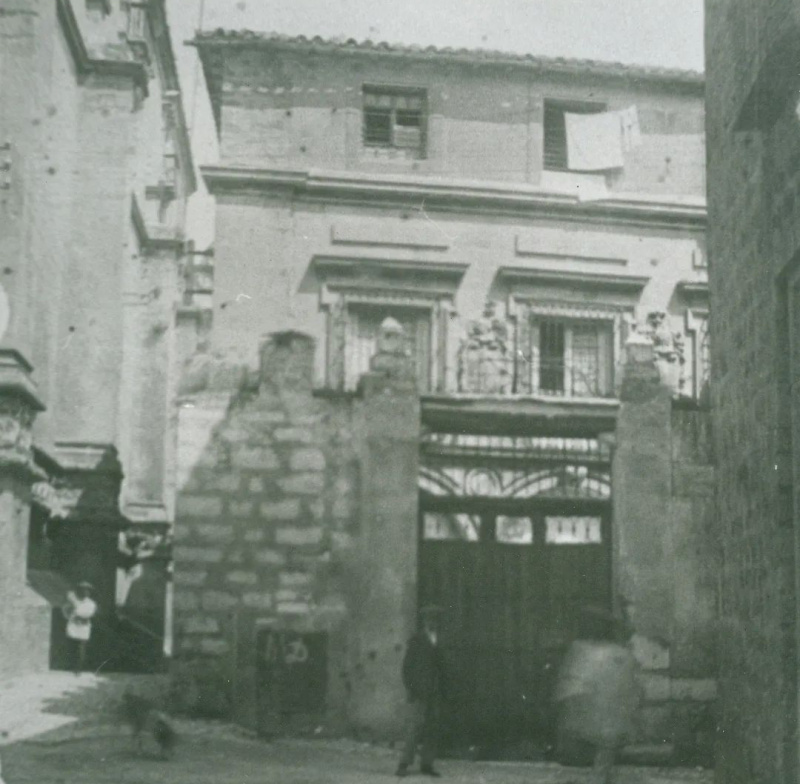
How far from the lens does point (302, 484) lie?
13.8 m

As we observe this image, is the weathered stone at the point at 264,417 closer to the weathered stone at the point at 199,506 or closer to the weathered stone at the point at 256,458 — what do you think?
the weathered stone at the point at 256,458

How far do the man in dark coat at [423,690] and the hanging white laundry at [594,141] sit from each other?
45.6 feet

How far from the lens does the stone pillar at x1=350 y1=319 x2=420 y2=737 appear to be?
13.2 m

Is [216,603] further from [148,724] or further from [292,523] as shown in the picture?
[148,724]

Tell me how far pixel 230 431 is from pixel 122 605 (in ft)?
33.7

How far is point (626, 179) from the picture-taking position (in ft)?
81.3

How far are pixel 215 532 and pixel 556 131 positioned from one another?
43.2 feet

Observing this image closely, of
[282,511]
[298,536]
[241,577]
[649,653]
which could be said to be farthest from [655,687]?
[241,577]

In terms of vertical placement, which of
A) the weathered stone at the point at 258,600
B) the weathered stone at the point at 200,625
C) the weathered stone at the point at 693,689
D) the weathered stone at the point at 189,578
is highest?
the weathered stone at the point at 189,578

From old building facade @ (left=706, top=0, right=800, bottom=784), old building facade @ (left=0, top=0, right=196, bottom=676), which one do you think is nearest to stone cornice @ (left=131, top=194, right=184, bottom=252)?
old building facade @ (left=0, top=0, right=196, bottom=676)

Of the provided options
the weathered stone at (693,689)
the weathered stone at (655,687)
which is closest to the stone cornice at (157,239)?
the weathered stone at (655,687)

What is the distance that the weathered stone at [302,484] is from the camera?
13.8m

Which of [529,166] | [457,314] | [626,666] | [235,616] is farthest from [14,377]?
[529,166]

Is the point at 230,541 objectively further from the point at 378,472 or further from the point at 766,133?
the point at 766,133
